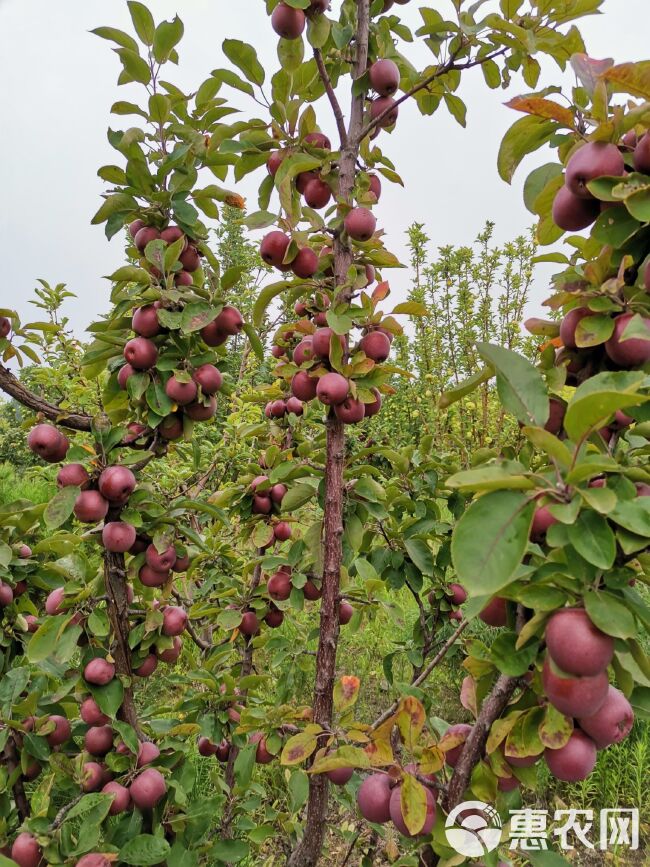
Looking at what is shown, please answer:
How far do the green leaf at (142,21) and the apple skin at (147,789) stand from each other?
164 centimetres

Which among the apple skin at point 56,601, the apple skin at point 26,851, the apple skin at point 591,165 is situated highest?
the apple skin at point 591,165

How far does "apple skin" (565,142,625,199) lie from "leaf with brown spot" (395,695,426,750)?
749mm

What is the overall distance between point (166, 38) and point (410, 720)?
1488 mm

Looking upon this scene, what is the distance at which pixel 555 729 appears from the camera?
2.23 ft

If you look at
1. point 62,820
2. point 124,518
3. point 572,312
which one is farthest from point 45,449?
point 572,312

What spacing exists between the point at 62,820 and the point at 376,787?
2.13ft

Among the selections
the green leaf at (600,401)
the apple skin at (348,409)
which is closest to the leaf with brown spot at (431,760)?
the green leaf at (600,401)

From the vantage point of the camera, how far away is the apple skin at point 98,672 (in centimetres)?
118

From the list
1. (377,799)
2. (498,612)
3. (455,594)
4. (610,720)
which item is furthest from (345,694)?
(455,594)

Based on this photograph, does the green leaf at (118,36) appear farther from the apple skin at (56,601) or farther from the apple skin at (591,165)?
the apple skin at (56,601)

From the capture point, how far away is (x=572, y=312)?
31.4 inches

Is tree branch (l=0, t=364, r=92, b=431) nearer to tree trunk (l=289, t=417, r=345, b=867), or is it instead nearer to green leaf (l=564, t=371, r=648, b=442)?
tree trunk (l=289, t=417, r=345, b=867)

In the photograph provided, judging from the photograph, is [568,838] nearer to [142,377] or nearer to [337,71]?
[142,377]

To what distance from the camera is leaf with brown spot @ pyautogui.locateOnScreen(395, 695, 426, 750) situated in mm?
836
